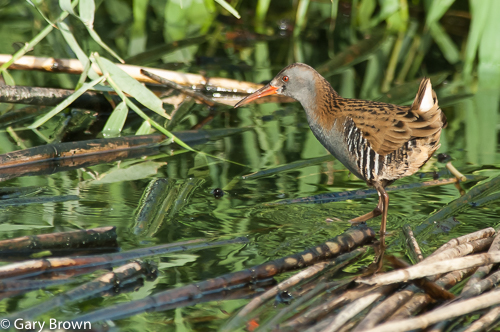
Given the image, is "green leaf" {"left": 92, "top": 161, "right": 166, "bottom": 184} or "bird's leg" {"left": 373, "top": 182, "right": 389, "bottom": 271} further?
"green leaf" {"left": 92, "top": 161, "right": 166, "bottom": 184}

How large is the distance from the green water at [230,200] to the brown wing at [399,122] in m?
0.41

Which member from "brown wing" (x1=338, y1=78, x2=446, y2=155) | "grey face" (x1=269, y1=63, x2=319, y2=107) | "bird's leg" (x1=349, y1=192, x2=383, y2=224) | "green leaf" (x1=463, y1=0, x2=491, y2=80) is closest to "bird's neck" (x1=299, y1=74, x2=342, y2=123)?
"grey face" (x1=269, y1=63, x2=319, y2=107)

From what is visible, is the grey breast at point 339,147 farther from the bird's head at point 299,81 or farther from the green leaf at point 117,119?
the green leaf at point 117,119

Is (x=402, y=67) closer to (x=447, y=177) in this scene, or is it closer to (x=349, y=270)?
(x=447, y=177)

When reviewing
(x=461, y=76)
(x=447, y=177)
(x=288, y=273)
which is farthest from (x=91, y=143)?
(x=461, y=76)

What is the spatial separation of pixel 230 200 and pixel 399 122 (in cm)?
99

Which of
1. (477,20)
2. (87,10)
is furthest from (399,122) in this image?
(477,20)

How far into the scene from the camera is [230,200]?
346cm

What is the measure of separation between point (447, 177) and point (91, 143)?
7.25ft

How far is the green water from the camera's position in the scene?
259cm

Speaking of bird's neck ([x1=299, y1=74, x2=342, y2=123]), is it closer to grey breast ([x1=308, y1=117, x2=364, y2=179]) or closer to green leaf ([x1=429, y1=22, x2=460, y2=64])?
grey breast ([x1=308, y1=117, x2=364, y2=179])

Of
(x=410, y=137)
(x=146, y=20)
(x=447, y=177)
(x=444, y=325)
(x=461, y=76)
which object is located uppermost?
(x=146, y=20)

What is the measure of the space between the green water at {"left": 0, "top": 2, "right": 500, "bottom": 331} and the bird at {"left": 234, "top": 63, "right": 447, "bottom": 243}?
0.22 meters

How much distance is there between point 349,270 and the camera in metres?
2.67
